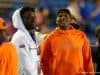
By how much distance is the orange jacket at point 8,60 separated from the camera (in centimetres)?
614

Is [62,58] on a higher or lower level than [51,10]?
lower

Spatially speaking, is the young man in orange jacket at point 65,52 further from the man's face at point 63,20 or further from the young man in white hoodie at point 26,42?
the young man in white hoodie at point 26,42

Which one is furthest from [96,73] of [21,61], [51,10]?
[51,10]

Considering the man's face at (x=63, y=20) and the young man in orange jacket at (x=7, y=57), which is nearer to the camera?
the young man in orange jacket at (x=7, y=57)

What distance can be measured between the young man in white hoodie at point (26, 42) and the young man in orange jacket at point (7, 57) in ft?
1.52

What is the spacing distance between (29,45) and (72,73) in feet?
2.05

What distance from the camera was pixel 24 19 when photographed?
22.8 ft

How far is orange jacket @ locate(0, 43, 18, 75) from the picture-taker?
20.1ft

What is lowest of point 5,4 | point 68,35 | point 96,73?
point 96,73

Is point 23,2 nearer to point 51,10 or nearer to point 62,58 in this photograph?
point 51,10

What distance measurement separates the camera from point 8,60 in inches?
243

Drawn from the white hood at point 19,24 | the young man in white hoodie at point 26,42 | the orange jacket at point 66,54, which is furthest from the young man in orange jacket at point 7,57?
the orange jacket at point 66,54

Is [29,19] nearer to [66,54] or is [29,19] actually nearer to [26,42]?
[26,42]

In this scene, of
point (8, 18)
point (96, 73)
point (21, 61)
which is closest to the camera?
point (21, 61)
